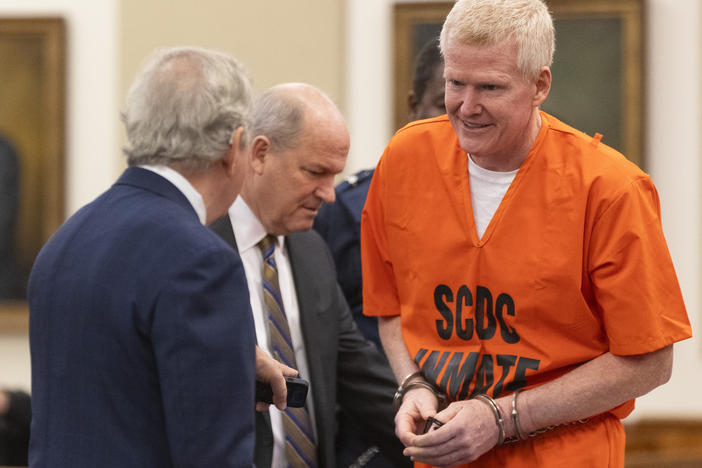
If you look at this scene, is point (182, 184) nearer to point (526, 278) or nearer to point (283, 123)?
point (526, 278)

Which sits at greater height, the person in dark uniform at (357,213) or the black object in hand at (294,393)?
the person in dark uniform at (357,213)

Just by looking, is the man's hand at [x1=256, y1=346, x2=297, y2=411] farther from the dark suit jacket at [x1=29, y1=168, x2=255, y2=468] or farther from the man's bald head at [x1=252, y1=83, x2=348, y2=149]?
the man's bald head at [x1=252, y1=83, x2=348, y2=149]

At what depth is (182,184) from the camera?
1839 millimetres

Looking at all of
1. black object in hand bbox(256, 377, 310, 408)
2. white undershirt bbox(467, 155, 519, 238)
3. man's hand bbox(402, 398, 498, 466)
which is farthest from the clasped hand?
white undershirt bbox(467, 155, 519, 238)

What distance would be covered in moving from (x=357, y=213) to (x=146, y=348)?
163 centimetres

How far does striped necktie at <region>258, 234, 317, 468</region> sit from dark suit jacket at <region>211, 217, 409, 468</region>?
0.14 feet

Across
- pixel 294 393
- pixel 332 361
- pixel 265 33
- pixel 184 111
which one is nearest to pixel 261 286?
pixel 332 361

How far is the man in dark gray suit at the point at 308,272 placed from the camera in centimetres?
270

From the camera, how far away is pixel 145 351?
1.70 metres

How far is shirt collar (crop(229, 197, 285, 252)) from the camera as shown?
274 cm

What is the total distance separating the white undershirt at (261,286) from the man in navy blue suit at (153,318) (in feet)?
2.75

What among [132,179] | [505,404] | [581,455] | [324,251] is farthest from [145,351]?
[324,251]

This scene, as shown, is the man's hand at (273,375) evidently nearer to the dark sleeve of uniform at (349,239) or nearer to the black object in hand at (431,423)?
the black object in hand at (431,423)

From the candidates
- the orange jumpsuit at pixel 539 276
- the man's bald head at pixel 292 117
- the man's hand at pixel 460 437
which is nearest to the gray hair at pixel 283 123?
the man's bald head at pixel 292 117
